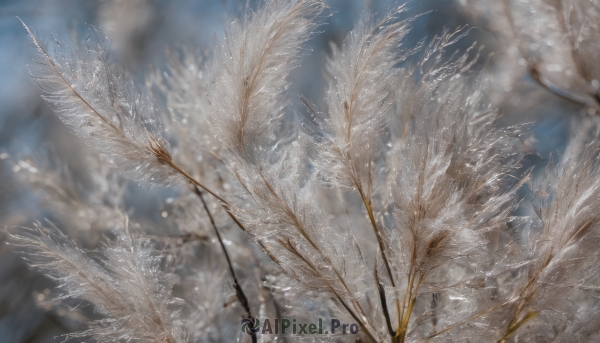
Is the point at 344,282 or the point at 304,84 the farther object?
the point at 304,84

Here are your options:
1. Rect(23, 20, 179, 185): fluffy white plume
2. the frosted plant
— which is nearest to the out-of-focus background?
the frosted plant

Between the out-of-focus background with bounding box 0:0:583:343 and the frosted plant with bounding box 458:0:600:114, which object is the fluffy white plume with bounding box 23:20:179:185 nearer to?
the out-of-focus background with bounding box 0:0:583:343

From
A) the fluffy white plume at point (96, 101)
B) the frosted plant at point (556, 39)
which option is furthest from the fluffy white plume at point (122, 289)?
the frosted plant at point (556, 39)

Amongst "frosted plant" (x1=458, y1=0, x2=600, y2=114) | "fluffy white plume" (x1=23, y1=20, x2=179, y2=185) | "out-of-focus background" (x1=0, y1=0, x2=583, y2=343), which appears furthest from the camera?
"out-of-focus background" (x1=0, y1=0, x2=583, y2=343)

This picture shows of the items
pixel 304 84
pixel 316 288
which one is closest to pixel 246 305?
pixel 316 288

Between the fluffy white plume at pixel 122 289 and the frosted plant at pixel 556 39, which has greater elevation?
the frosted plant at pixel 556 39

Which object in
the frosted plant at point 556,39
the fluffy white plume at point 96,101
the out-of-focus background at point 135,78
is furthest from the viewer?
the out-of-focus background at point 135,78

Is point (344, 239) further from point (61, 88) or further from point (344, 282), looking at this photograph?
point (61, 88)

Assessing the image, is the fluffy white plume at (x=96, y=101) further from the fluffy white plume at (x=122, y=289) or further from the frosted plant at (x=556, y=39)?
the frosted plant at (x=556, y=39)

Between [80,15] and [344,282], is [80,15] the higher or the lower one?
the higher one
